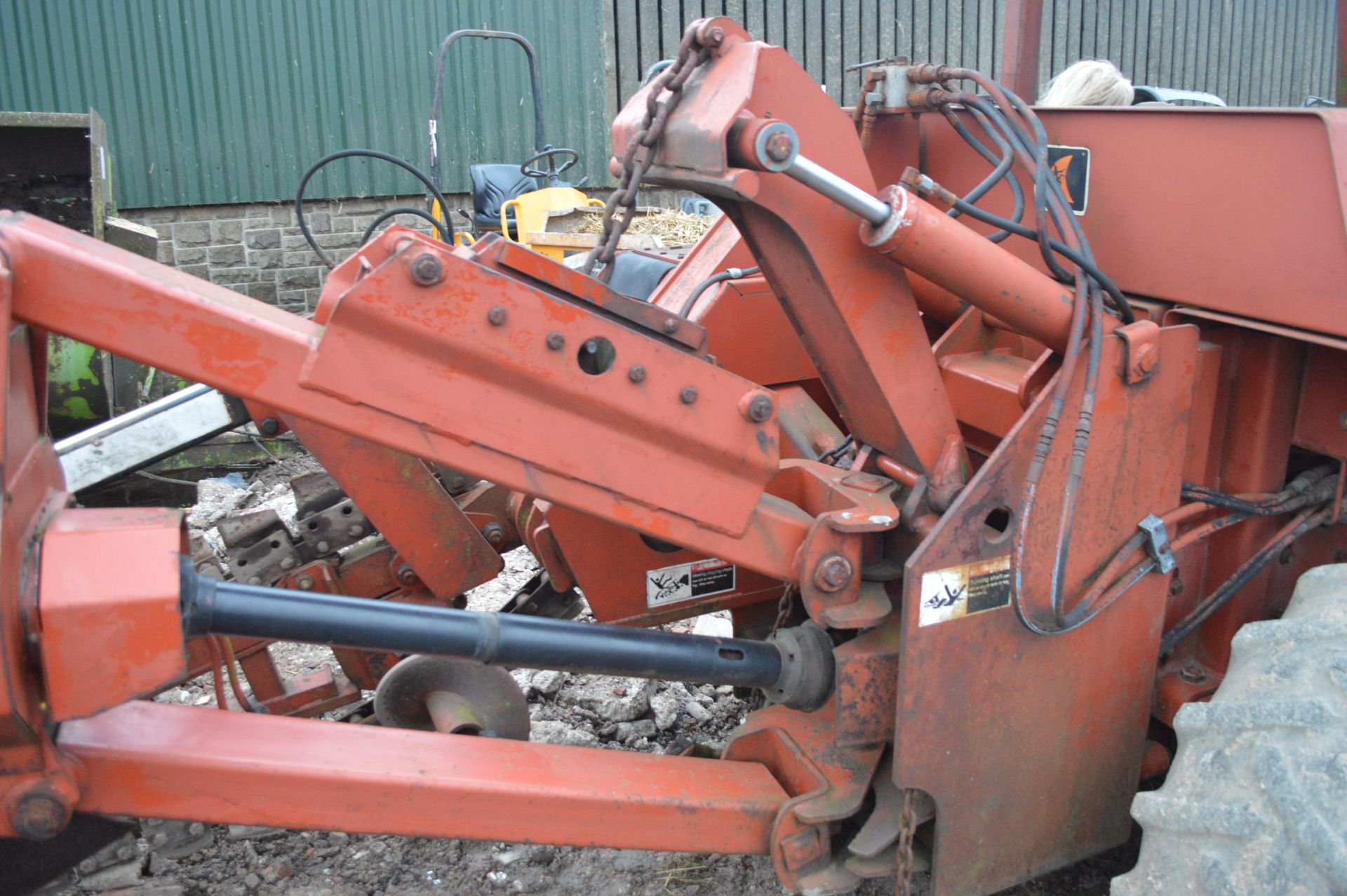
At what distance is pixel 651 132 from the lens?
1.97 meters

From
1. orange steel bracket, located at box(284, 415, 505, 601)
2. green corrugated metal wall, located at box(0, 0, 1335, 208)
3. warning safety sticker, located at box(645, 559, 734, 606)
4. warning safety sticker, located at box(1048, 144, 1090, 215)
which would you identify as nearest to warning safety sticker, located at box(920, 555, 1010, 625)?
warning safety sticker, located at box(645, 559, 734, 606)

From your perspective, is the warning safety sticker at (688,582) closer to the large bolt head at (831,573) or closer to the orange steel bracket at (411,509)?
the orange steel bracket at (411,509)

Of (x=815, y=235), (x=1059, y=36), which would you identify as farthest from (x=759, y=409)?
(x=1059, y=36)

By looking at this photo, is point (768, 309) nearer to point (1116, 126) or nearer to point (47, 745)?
point (1116, 126)

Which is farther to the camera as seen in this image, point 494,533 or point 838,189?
point 494,533

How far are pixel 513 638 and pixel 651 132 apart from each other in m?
1.01

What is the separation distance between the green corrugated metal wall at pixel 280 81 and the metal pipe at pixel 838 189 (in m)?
9.33

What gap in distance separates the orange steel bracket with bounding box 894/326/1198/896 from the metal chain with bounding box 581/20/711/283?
83 centimetres

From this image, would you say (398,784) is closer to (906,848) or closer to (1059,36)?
(906,848)

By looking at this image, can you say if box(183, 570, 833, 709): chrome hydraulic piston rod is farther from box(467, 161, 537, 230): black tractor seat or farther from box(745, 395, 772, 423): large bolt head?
box(467, 161, 537, 230): black tractor seat

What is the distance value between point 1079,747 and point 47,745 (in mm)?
2004

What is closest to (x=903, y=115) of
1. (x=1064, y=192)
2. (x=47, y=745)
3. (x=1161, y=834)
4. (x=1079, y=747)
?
(x=1064, y=192)

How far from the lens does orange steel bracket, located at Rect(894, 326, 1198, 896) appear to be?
214cm

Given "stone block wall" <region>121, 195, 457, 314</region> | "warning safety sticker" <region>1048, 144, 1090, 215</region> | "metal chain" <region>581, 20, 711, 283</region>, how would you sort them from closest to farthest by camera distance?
"metal chain" <region>581, 20, 711, 283</region>
"warning safety sticker" <region>1048, 144, 1090, 215</region>
"stone block wall" <region>121, 195, 457, 314</region>
